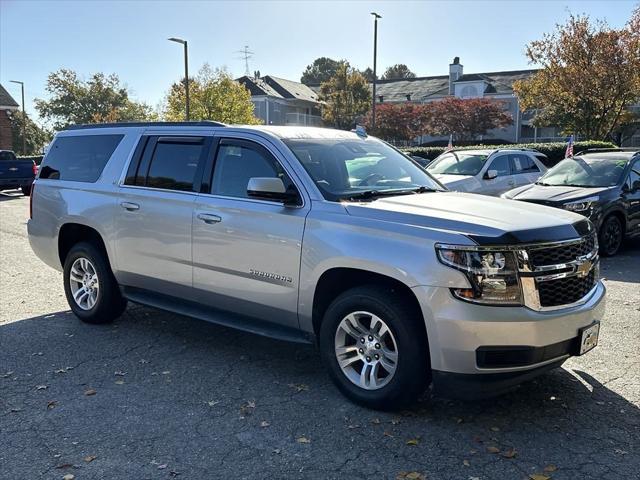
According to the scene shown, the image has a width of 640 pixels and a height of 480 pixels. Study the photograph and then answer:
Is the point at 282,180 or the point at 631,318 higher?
the point at 282,180

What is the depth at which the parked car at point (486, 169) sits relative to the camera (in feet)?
42.1

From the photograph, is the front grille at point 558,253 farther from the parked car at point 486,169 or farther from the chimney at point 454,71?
the chimney at point 454,71

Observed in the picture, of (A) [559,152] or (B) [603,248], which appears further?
(A) [559,152]

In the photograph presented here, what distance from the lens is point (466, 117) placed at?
41.5 metres

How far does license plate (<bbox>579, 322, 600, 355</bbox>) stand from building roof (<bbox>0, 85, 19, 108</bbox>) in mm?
45503

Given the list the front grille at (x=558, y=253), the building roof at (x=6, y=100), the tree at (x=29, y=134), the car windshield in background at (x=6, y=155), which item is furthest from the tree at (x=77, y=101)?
the front grille at (x=558, y=253)

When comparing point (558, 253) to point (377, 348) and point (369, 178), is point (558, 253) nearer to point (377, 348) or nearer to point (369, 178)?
point (377, 348)

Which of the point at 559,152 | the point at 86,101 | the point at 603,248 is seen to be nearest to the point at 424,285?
the point at 603,248

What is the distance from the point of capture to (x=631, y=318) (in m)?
6.23

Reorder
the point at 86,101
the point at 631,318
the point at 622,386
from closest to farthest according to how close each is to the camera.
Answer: the point at 622,386 → the point at 631,318 → the point at 86,101

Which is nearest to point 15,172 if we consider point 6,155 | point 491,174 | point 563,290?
point 6,155

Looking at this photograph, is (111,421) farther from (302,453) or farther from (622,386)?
(622,386)

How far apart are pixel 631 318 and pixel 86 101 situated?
71172mm

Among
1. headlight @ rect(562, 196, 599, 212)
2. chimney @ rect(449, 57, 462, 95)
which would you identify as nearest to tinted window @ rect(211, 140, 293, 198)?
headlight @ rect(562, 196, 599, 212)
